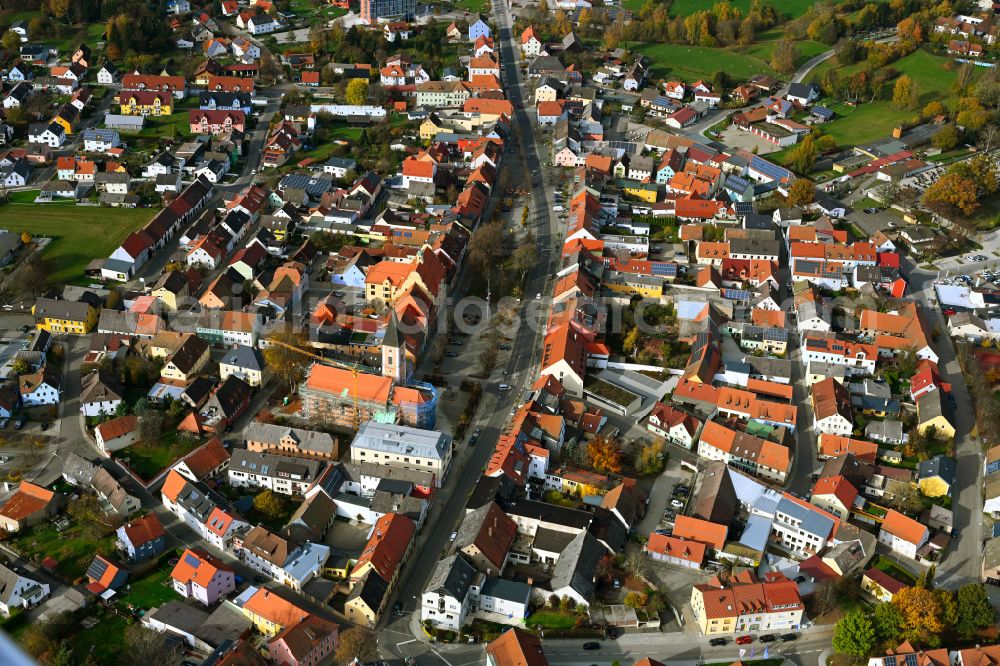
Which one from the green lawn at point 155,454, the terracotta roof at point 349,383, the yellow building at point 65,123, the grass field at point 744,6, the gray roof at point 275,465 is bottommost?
the green lawn at point 155,454

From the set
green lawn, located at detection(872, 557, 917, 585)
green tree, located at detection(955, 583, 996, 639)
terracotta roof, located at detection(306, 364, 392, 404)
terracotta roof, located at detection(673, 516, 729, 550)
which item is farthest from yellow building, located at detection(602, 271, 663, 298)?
green tree, located at detection(955, 583, 996, 639)

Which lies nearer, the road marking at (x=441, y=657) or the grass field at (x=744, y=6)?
the road marking at (x=441, y=657)

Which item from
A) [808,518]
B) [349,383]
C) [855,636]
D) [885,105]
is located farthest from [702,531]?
[885,105]

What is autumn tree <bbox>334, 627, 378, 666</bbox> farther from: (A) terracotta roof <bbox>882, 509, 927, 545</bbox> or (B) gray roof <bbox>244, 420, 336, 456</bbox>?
(A) terracotta roof <bbox>882, 509, 927, 545</bbox>

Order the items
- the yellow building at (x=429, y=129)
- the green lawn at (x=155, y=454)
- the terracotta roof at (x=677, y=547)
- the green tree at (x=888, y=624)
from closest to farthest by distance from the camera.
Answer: the green tree at (x=888, y=624) < the terracotta roof at (x=677, y=547) < the green lawn at (x=155, y=454) < the yellow building at (x=429, y=129)

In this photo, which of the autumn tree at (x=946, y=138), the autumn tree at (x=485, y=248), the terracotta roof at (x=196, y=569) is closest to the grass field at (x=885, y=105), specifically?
the autumn tree at (x=946, y=138)

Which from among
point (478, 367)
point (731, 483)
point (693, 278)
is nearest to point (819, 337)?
point (693, 278)

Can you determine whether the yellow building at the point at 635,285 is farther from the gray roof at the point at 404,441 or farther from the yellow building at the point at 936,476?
the yellow building at the point at 936,476
